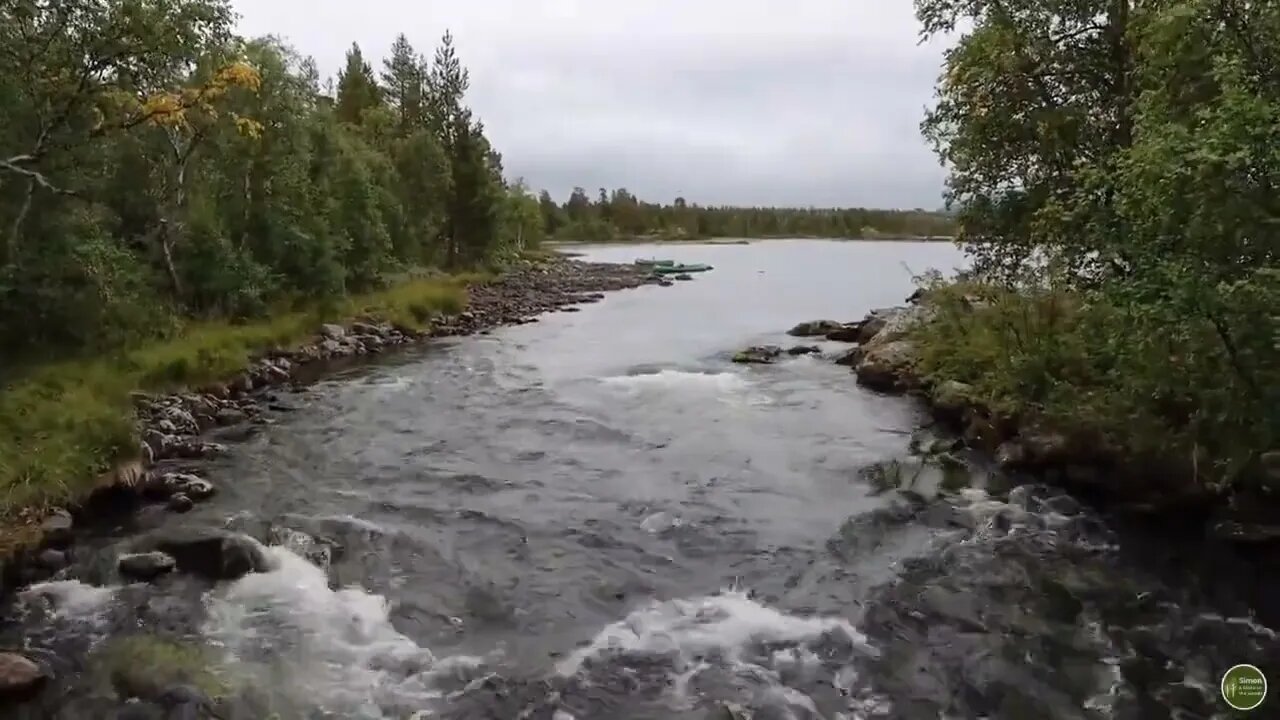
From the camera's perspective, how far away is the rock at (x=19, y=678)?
8438 millimetres

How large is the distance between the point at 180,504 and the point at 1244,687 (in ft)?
44.9

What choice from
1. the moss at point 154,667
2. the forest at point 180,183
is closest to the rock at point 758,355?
the forest at point 180,183

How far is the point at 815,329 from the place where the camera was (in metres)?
37.0

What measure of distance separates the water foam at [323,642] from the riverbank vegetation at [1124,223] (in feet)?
29.6

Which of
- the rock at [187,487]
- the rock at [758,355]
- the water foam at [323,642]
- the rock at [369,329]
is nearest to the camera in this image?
the water foam at [323,642]

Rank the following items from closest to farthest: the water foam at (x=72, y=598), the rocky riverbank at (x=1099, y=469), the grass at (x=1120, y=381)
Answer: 1. the water foam at (x=72, y=598)
2. the grass at (x=1120, y=381)
3. the rocky riverbank at (x=1099, y=469)

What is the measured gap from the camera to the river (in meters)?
8.77

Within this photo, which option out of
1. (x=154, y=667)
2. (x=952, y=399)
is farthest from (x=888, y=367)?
(x=154, y=667)

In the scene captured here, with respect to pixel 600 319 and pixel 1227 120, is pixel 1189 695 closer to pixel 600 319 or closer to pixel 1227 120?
pixel 1227 120

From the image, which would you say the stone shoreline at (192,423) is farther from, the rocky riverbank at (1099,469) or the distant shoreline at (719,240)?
the distant shoreline at (719,240)

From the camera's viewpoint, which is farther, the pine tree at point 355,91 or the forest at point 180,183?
the pine tree at point 355,91

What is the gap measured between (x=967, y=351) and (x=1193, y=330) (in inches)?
431

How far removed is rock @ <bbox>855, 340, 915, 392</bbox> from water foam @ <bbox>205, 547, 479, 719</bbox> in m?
16.8

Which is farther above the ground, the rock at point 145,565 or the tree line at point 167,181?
the tree line at point 167,181
